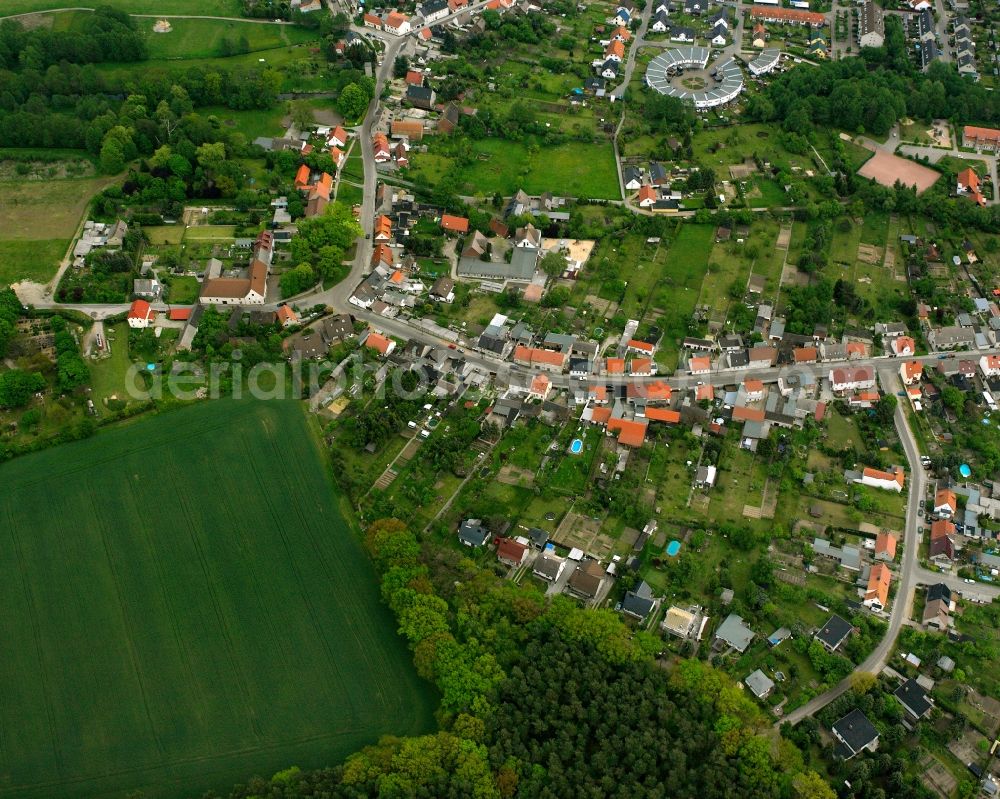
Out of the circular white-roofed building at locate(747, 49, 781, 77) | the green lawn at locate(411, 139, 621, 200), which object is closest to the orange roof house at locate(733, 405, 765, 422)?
the green lawn at locate(411, 139, 621, 200)

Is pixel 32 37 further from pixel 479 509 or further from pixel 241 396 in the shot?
pixel 479 509

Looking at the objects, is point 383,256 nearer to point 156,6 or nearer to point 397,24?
point 397,24

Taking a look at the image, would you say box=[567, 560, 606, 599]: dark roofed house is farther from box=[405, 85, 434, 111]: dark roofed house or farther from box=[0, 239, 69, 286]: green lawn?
box=[405, 85, 434, 111]: dark roofed house

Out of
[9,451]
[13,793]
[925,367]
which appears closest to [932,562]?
[925,367]

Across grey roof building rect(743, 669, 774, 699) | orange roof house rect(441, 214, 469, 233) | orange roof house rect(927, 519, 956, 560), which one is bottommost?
grey roof building rect(743, 669, 774, 699)

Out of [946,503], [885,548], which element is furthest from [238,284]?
[946,503]

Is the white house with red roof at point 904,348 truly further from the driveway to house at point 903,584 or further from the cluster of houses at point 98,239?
the cluster of houses at point 98,239

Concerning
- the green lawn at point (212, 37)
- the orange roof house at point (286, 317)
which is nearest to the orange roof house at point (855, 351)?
the orange roof house at point (286, 317)
